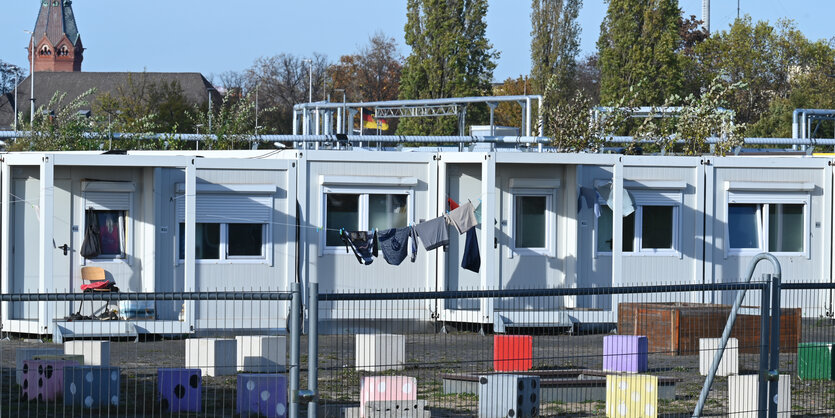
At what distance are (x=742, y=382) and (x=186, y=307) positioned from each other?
9.91 meters

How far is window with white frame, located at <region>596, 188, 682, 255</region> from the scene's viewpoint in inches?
776

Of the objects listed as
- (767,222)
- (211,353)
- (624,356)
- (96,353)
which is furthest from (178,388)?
(767,222)

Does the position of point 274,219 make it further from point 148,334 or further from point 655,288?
point 655,288

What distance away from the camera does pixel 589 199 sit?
1927 cm

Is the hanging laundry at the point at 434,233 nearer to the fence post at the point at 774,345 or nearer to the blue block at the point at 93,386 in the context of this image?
the blue block at the point at 93,386

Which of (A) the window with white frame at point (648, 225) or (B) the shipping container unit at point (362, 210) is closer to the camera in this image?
(B) the shipping container unit at point (362, 210)

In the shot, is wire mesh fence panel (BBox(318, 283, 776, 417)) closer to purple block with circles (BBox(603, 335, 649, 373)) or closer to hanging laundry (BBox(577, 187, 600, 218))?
purple block with circles (BBox(603, 335, 649, 373))

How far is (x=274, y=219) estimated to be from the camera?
18.7m

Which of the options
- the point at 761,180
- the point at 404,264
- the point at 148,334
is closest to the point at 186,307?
the point at 148,334

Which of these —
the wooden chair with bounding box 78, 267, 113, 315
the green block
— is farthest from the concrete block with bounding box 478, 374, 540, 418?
the wooden chair with bounding box 78, 267, 113, 315

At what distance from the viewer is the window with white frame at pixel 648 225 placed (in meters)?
19.7

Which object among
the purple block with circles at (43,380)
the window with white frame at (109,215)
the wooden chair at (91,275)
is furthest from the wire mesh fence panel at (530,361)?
the wooden chair at (91,275)

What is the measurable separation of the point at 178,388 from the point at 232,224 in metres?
8.28

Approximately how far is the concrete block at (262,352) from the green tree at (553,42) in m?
51.8
